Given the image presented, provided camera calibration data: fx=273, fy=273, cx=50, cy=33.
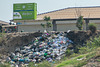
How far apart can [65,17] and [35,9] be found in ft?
15.6

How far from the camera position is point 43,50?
30.0 metres

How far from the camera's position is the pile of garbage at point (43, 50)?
93.9 feet

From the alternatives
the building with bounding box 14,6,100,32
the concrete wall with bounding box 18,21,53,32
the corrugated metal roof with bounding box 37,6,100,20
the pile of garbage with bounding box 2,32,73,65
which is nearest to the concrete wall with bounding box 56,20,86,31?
the building with bounding box 14,6,100,32

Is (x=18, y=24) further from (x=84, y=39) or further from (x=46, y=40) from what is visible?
(x=84, y=39)

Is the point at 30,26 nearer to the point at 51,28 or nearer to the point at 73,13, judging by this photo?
the point at 51,28

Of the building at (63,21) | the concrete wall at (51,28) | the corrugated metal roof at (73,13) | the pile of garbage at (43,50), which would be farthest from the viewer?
the corrugated metal roof at (73,13)

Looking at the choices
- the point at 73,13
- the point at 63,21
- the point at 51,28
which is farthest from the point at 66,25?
the point at 73,13

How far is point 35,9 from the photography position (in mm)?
41469

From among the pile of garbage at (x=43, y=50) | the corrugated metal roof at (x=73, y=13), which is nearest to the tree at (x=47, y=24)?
the corrugated metal roof at (x=73, y=13)

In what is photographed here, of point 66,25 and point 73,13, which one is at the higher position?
point 73,13

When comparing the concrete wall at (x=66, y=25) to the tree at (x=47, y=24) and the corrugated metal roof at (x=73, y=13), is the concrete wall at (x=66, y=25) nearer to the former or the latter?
the corrugated metal roof at (x=73, y=13)

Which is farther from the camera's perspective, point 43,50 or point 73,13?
point 73,13

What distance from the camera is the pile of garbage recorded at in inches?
1127

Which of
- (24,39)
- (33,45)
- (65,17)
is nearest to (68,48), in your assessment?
(33,45)
